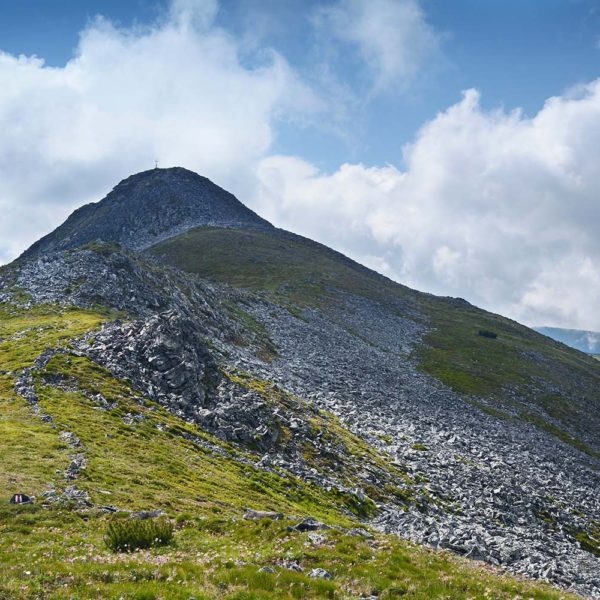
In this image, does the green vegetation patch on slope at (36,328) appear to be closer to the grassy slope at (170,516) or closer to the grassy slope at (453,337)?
the grassy slope at (170,516)

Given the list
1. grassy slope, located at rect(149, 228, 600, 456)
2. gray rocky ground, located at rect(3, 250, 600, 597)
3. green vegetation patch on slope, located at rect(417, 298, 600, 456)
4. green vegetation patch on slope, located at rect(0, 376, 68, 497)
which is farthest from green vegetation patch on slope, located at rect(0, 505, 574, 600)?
green vegetation patch on slope, located at rect(417, 298, 600, 456)

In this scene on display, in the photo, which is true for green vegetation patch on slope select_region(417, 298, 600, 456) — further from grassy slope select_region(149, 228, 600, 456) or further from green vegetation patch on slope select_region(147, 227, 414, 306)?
green vegetation patch on slope select_region(147, 227, 414, 306)

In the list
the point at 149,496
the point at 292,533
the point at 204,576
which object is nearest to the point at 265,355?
the point at 149,496

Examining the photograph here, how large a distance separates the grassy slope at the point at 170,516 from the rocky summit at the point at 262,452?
12 cm

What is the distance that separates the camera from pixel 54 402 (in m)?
37.8

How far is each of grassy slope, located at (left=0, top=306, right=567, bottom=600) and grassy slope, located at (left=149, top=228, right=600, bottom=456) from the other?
67812 mm

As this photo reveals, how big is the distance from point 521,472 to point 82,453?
5099cm

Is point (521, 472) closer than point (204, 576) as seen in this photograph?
No

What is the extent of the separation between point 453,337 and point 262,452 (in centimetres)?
11080

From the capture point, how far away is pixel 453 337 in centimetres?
14225

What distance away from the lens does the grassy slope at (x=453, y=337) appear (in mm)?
99812

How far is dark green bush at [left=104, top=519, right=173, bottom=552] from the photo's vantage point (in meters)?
18.7

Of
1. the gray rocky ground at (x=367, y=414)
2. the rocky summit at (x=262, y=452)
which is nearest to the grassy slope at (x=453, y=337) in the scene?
the rocky summit at (x=262, y=452)

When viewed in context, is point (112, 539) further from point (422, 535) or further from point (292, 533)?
point (422, 535)
